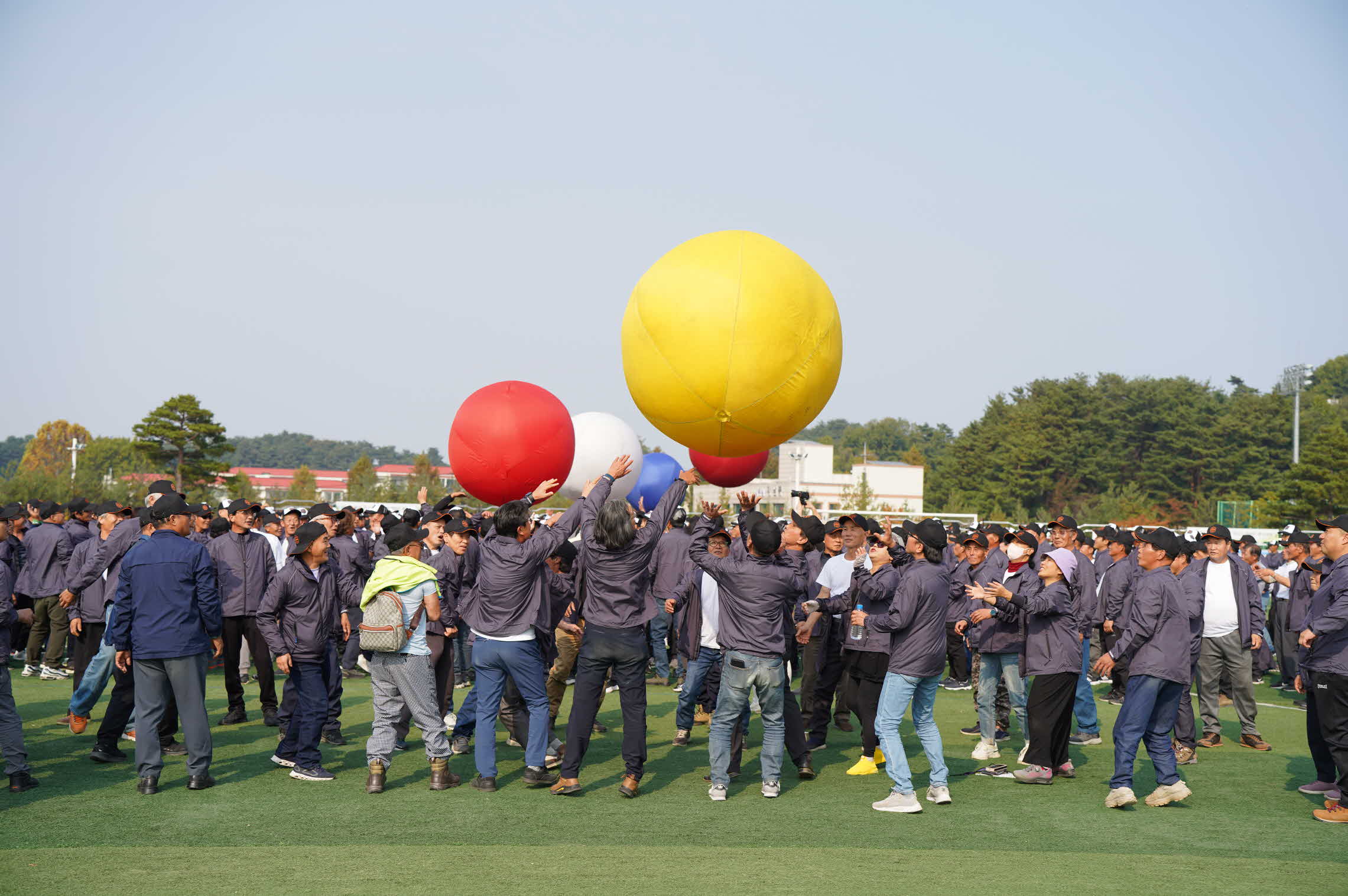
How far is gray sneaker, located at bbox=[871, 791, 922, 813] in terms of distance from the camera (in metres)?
7.16

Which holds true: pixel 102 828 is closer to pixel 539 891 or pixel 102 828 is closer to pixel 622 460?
pixel 539 891

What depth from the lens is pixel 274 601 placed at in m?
7.73

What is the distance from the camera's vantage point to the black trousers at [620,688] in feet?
24.4

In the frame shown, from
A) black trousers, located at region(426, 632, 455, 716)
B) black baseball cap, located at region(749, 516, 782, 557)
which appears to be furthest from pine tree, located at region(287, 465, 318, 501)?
black baseball cap, located at region(749, 516, 782, 557)

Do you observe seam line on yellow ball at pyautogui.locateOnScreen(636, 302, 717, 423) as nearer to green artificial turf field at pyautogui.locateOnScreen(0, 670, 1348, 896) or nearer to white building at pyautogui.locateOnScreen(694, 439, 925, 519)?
green artificial turf field at pyautogui.locateOnScreen(0, 670, 1348, 896)

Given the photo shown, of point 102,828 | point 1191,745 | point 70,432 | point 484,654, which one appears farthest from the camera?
point 70,432

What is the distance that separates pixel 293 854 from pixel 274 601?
2.31 metres

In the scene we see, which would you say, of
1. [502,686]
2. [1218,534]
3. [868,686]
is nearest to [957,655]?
[1218,534]

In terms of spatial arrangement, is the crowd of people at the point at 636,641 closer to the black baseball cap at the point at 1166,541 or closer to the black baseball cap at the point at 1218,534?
the black baseball cap at the point at 1166,541

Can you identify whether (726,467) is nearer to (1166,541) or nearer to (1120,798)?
(1166,541)

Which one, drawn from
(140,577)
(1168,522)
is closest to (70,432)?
(1168,522)

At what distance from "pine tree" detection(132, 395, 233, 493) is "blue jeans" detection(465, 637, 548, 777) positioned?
42.0 metres

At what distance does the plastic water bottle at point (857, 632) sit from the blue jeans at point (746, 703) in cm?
118

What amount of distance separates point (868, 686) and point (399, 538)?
404 cm
